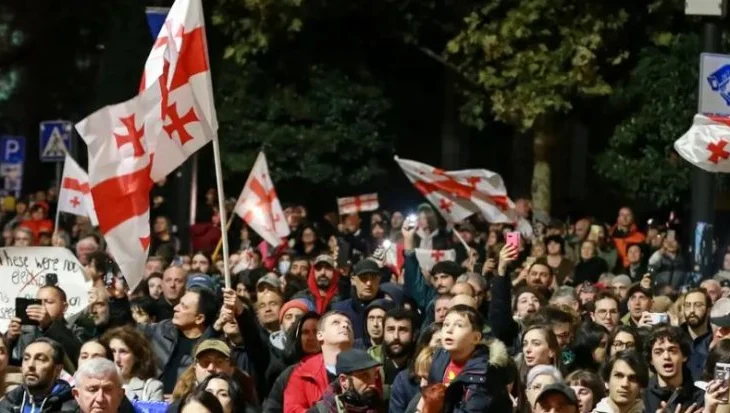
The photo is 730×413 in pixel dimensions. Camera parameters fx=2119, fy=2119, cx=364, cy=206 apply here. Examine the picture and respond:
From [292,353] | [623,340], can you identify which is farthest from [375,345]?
[623,340]

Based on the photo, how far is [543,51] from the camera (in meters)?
27.9

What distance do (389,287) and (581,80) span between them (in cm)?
1211

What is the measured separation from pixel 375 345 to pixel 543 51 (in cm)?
1483

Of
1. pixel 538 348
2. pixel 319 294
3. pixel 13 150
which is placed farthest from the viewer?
pixel 13 150

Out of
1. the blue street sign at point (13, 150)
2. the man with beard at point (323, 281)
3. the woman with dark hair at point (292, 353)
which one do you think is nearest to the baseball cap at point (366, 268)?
the man with beard at point (323, 281)

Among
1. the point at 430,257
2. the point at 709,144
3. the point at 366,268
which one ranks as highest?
the point at 709,144

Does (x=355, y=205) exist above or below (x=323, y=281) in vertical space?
above

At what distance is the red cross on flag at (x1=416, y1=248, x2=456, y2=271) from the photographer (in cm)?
1886

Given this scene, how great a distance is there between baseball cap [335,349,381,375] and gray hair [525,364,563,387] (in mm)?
925

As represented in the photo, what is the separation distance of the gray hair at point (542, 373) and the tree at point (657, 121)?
1611cm

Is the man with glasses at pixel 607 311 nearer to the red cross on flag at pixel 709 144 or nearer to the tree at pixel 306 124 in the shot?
the red cross on flag at pixel 709 144

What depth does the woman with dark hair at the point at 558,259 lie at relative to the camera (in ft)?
66.7

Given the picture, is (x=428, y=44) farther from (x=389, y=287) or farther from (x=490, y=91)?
(x=389, y=287)

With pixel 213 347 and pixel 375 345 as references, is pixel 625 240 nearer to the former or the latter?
pixel 375 345
